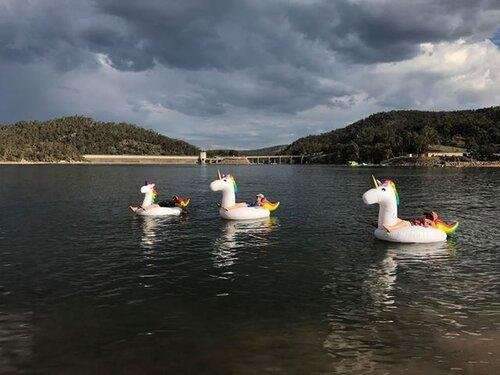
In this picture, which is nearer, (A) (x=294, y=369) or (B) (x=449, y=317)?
(A) (x=294, y=369)

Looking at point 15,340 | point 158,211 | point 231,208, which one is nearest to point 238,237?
point 231,208

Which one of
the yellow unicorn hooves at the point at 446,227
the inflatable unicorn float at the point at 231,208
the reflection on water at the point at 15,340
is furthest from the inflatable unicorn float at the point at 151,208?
the reflection on water at the point at 15,340

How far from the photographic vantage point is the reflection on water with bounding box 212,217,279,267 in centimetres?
2923

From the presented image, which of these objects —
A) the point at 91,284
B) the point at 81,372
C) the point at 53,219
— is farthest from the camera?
the point at 53,219

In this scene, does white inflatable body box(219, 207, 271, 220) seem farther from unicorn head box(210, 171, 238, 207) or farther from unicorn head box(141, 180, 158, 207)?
unicorn head box(141, 180, 158, 207)

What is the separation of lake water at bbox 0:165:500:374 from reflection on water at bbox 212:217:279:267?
20cm

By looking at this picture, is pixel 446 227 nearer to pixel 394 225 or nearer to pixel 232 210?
pixel 394 225

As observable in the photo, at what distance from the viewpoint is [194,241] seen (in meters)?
34.2

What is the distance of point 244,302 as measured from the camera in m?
20.4

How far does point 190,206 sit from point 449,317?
137ft

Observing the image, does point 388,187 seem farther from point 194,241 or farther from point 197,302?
point 197,302

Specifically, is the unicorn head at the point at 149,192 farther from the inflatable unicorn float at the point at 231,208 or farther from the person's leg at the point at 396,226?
the person's leg at the point at 396,226

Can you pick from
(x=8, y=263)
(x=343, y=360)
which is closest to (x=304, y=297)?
(x=343, y=360)

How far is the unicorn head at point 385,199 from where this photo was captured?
106ft
